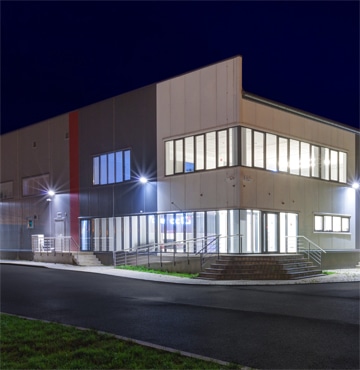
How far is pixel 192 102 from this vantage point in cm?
2359

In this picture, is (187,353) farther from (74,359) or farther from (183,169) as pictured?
(183,169)

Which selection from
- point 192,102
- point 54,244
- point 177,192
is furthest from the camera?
point 54,244

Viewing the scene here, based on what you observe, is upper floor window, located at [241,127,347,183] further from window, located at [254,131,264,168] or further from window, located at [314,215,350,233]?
window, located at [314,215,350,233]

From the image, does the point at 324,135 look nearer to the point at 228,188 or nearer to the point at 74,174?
the point at 228,188

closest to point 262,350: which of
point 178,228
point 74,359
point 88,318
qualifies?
point 74,359

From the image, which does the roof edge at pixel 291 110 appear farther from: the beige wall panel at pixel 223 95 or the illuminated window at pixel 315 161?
the illuminated window at pixel 315 161

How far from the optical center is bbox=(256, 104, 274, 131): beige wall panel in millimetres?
22641

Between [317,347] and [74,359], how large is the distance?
140 inches

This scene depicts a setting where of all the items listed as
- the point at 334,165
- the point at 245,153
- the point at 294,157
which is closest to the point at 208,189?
the point at 245,153

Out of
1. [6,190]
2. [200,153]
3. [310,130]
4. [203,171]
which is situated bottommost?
[6,190]

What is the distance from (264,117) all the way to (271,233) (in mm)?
5422

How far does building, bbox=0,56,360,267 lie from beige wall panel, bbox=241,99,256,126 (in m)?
0.07

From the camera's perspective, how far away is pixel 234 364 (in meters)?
6.29

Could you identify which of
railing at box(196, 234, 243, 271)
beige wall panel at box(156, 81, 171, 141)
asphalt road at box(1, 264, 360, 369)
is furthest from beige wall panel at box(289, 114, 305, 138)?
asphalt road at box(1, 264, 360, 369)
